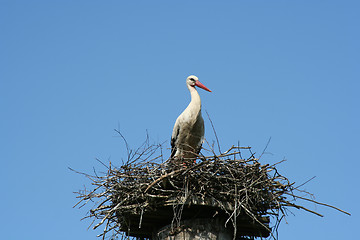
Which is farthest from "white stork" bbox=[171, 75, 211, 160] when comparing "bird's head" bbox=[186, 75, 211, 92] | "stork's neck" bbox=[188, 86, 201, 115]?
"bird's head" bbox=[186, 75, 211, 92]

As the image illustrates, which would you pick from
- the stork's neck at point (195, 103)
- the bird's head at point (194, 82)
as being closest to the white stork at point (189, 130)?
the stork's neck at point (195, 103)

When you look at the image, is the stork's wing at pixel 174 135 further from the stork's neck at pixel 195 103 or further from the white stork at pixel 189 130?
the stork's neck at pixel 195 103

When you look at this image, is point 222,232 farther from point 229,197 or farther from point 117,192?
point 117,192

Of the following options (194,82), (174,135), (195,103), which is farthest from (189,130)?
(194,82)

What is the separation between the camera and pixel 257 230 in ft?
18.5

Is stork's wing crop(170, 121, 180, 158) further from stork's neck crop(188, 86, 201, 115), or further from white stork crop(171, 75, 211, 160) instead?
stork's neck crop(188, 86, 201, 115)

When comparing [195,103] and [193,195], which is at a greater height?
[195,103]

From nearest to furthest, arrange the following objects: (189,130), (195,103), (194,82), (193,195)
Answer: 1. (193,195)
2. (189,130)
3. (195,103)
4. (194,82)

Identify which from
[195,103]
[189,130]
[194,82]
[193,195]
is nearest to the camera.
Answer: [193,195]

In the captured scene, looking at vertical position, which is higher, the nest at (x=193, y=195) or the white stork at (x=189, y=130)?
the white stork at (x=189, y=130)

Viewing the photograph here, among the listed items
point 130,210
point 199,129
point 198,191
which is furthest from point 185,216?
point 199,129

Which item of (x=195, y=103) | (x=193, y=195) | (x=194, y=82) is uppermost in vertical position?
(x=194, y=82)

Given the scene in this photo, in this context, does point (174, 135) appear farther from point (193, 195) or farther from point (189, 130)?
point (193, 195)

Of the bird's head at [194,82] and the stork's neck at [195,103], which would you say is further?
the bird's head at [194,82]
